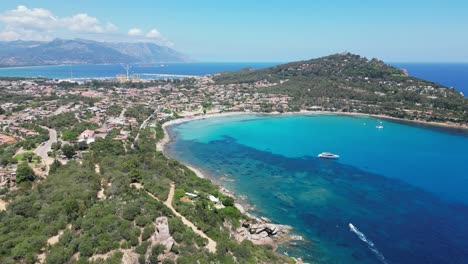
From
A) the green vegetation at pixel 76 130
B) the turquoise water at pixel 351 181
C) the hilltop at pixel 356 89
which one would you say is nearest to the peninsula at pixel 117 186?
the green vegetation at pixel 76 130

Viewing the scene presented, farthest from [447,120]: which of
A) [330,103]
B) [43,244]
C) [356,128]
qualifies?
[43,244]

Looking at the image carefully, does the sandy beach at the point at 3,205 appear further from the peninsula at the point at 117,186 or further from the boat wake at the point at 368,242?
the boat wake at the point at 368,242

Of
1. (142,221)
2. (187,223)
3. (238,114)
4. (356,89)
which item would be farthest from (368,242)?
(356,89)

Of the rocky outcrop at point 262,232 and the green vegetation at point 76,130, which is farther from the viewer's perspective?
the green vegetation at point 76,130

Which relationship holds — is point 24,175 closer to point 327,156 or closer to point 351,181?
point 351,181

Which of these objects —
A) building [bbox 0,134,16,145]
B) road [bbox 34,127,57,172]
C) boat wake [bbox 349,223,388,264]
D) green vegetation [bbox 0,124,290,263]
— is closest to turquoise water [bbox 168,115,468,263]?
boat wake [bbox 349,223,388,264]

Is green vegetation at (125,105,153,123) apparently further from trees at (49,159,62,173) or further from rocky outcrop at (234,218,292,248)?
rocky outcrop at (234,218,292,248)
